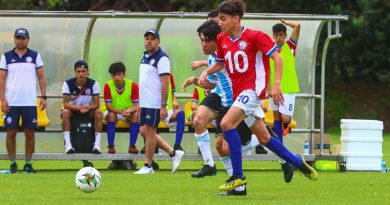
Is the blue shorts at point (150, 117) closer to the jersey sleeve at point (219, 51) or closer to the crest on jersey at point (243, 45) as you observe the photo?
the jersey sleeve at point (219, 51)

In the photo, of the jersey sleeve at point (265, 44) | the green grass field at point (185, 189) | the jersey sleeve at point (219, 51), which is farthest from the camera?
the jersey sleeve at point (219, 51)

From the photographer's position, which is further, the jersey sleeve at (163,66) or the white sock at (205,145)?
the jersey sleeve at (163,66)

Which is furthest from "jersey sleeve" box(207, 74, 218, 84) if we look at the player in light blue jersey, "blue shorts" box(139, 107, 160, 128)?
"blue shorts" box(139, 107, 160, 128)

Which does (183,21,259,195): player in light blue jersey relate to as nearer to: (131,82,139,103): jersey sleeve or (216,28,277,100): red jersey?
(216,28,277,100): red jersey

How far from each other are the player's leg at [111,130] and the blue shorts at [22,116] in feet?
5.56

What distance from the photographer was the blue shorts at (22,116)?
1927 centimetres

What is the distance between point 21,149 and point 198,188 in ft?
23.6

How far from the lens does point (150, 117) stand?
18875 mm

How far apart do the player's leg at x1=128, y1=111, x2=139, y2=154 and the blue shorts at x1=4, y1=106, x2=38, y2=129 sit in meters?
1.92

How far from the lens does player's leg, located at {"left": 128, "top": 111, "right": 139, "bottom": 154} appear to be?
20578 mm

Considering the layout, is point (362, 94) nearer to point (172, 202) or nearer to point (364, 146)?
point (364, 146)

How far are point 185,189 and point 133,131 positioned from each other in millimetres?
5694

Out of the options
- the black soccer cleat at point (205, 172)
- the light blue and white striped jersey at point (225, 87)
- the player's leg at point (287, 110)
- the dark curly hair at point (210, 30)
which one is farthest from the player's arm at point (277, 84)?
the player's leg at point (287, 110)

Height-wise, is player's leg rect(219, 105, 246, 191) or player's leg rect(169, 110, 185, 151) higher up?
player's leg rect(219, 105, 246, 191)
